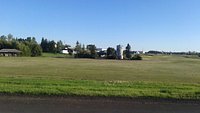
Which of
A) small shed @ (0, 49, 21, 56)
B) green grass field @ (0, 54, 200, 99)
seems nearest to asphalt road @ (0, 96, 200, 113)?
green grass field @ (0, 54, 200, 99)

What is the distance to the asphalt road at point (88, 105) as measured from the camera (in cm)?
1134

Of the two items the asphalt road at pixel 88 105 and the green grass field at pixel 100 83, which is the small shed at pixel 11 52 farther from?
the asphalt road at pixel 88 105

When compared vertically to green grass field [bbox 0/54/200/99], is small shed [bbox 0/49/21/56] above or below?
above

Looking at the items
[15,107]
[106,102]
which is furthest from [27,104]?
[106,102]

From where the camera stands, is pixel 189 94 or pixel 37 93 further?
pixel 189 94

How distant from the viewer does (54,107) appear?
11.8 metres

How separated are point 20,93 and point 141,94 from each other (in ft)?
17.2

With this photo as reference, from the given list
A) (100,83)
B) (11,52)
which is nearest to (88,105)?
(100,83)

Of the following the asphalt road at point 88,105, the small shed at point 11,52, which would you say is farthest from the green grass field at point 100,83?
the small shed at point 11,52

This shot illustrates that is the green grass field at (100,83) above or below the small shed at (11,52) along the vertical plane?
below

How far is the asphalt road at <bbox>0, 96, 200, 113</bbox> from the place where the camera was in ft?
37.2

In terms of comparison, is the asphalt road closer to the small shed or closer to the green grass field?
the green grass field

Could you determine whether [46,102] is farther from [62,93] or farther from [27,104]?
[62,93]

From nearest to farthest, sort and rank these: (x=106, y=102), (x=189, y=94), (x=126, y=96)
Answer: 1. (x=106, y=102)
2. (x=126, y=96)
3. (x=189, y=94)
